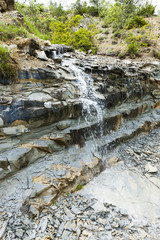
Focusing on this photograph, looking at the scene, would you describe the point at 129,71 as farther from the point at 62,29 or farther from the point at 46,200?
the point at 46,200

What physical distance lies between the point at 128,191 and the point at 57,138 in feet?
10.6

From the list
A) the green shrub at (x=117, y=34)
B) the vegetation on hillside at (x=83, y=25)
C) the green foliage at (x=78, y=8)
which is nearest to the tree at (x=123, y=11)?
the vegetation on hillside at (x=83, y=25)

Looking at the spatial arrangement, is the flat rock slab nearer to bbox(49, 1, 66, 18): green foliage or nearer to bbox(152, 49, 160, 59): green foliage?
bbox(152, 49, 160, 59): green foliage

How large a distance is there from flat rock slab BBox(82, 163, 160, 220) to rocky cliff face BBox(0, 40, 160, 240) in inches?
5.0

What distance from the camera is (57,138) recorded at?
4434 millimetres

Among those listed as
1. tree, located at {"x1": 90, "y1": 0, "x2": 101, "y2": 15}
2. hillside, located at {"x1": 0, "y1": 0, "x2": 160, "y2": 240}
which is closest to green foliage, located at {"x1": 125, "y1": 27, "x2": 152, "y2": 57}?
hillside, located at {"x1": 0, "y1": 0, "x2": 160, "y2": 240}

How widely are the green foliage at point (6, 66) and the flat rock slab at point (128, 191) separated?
15.4 feet

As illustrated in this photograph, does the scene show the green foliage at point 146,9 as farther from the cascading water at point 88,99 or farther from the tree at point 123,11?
the cascading water at point 88,99

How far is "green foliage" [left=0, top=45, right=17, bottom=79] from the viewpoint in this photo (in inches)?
142

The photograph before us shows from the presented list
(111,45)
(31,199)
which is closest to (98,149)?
(31,199)

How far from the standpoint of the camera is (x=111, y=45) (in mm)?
12711

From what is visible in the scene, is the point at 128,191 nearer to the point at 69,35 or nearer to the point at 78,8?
the point at 69,35

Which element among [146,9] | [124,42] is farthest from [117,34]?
[146,9]

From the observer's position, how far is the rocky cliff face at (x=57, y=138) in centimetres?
320
